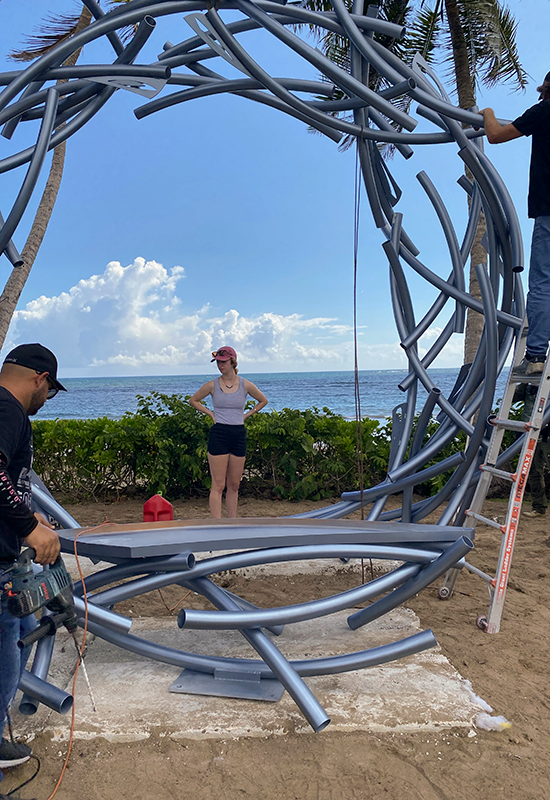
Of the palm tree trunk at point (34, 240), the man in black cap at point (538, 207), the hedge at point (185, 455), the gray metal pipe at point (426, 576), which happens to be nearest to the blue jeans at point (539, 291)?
the man in black cap at point (538, 207)

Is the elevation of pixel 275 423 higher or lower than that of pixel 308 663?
higher

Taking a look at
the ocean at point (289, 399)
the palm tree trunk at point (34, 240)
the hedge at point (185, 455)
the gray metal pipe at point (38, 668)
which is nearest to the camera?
the gray metal pipe at point (38, 668)

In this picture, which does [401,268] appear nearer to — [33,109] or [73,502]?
[33,109]

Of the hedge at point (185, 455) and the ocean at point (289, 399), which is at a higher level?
the hedge at point (185, 455)

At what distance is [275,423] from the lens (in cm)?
709

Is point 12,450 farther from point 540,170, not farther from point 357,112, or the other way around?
point 540,170

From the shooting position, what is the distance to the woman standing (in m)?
5.37

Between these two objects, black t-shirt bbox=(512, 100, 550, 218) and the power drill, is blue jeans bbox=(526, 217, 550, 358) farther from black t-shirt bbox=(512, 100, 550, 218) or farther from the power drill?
the power drill

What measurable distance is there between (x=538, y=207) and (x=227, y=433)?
10.2ft

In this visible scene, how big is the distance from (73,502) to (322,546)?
5015 millimetres

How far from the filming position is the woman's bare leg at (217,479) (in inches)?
211

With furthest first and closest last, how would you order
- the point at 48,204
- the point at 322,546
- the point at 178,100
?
the point at 48,204 → the point at 178,100 → the point at 322,546

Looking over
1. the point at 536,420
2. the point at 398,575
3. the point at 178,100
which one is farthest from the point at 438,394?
the point at 178,100

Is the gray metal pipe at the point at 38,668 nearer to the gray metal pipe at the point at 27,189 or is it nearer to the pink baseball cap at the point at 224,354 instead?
the gray metal pipe at the point at 27,189
